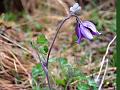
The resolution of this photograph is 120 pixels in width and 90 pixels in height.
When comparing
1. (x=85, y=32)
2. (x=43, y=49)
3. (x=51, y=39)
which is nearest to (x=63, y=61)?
(x=43, y=49)

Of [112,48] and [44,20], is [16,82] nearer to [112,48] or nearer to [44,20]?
[112,48]

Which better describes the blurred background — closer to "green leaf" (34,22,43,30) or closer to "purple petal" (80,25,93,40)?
"green leaf" (34,22,43,30)

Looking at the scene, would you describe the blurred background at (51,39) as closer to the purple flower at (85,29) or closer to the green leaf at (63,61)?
the green leaf at (63,61)

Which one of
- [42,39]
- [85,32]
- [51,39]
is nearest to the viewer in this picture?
[85,32]

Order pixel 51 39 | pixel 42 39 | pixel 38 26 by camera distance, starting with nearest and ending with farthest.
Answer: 1. pixel 42 39
2. pixel 51 39
3. pixel 38 26

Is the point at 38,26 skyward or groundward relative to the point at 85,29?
skyward

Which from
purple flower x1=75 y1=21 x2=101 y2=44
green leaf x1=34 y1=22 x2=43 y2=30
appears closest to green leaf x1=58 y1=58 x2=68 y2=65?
purple flower x1=75 y1=21 x2=101 y2=44

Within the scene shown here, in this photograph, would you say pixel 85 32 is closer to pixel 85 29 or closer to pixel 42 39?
pixel 85 29

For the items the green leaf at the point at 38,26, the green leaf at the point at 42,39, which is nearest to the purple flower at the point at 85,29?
the green leaf at the point at 42,39

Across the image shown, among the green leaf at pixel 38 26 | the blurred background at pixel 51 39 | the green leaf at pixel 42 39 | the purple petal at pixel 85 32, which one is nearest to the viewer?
the purple petal at pixel 85 32
